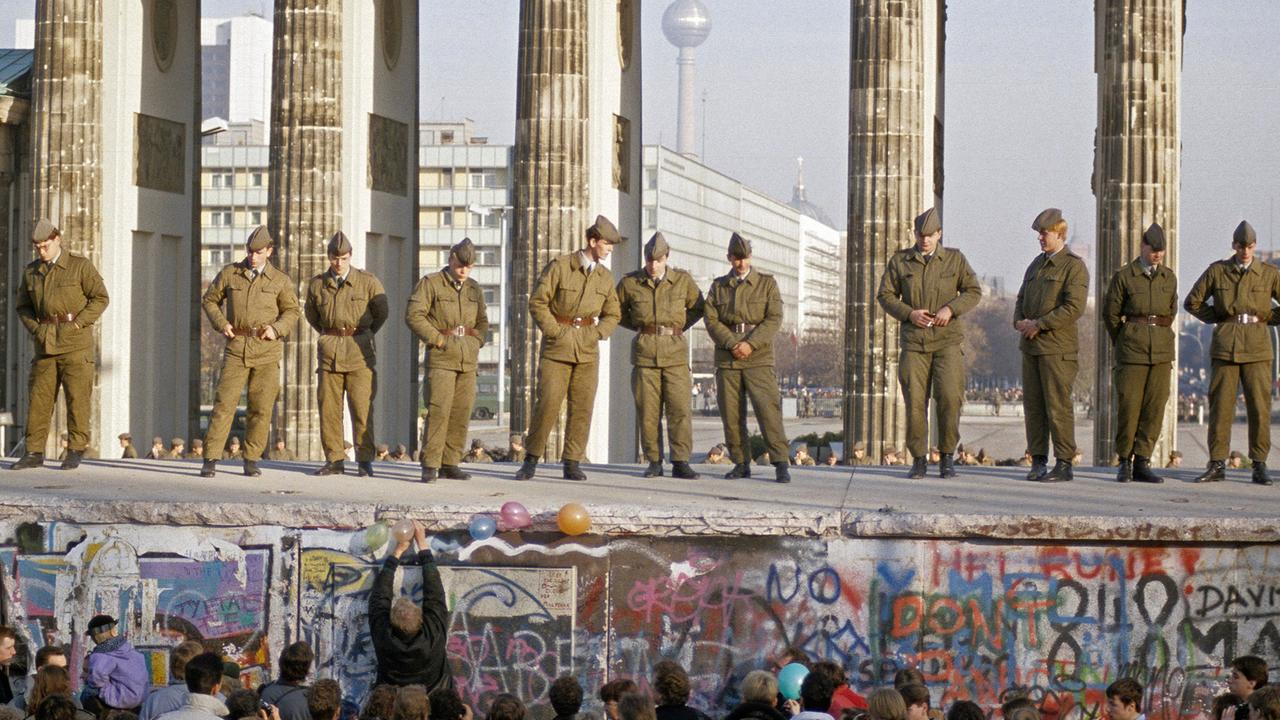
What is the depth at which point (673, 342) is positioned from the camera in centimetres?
1752

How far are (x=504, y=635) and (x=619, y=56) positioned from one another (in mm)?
19782

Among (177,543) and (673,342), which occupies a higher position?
(673,342)

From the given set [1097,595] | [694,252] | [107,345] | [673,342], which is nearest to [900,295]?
[673,342]

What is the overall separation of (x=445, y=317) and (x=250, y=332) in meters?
1.82

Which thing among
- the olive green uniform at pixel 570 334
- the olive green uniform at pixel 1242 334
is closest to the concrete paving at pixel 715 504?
the olive green uniform at pixel 570 334

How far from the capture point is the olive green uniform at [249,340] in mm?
17562

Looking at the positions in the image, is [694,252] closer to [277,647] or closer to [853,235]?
[853,235]

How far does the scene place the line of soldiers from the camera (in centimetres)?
1712

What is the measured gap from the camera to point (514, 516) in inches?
541

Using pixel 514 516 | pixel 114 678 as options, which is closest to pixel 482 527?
pixel 514 516

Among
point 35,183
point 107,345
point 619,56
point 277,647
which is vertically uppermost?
point 619,56

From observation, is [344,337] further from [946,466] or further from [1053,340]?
[1053,340]

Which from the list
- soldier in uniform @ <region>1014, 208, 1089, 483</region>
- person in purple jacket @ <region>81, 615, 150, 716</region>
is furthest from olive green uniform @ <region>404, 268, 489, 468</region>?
soldier in uniform @ <region>1014, 208, 1089, 483</region>

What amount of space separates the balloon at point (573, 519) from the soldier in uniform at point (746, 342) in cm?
367
